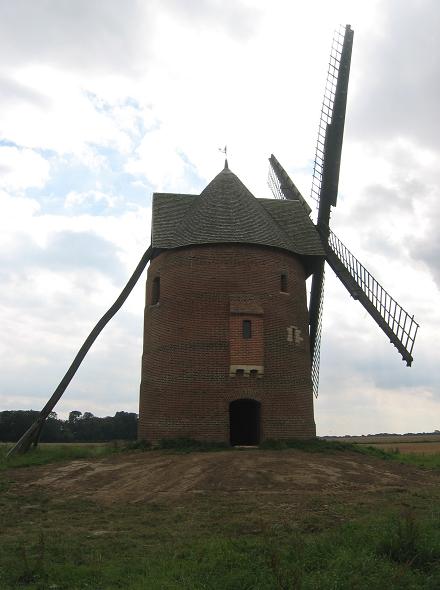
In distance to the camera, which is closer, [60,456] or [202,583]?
[202,583]

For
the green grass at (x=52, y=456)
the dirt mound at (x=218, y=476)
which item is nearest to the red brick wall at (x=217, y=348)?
the green grass at (x=52, y=456)

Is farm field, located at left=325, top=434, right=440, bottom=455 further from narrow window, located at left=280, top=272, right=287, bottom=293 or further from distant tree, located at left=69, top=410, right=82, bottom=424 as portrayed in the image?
distant tree, located at left=69, top=410, right=82, bottom=424

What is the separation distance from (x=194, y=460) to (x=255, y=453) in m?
1.80

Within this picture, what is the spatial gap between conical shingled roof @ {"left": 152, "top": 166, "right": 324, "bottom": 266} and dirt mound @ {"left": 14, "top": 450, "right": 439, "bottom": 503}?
23.0 feet

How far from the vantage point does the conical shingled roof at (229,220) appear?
2044 cm

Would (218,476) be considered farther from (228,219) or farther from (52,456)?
(228,219)

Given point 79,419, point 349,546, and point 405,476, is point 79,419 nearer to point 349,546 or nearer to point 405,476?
point 405,476

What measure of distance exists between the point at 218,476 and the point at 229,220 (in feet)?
31.5

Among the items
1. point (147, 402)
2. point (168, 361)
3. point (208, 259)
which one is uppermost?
point (208, 259)

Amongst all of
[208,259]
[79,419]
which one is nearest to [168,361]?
[208,259]

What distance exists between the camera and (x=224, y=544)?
27.6ft

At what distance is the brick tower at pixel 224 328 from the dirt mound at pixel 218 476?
1813 mm

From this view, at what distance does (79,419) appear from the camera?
6022 cm

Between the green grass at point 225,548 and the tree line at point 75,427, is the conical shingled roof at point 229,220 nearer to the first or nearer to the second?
the green grass at point 225,548
